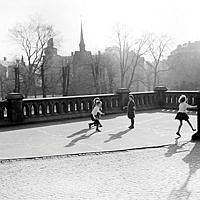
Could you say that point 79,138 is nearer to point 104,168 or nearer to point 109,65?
point 104,168

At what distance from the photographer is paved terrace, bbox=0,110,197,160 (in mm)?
8617

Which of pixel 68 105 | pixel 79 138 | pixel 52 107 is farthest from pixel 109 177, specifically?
pixel 68 105

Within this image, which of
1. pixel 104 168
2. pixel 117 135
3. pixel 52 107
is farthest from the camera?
pixel 52 107

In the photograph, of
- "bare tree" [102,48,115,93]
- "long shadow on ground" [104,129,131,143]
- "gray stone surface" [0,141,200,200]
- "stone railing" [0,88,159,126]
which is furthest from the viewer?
"bare tree" [102,48,115,93]

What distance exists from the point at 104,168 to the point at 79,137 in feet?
12.8

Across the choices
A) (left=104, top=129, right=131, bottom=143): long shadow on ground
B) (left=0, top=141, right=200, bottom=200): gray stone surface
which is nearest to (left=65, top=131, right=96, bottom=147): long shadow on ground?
(left=104, top=129, right=131, bottom=143): long shadow on ground

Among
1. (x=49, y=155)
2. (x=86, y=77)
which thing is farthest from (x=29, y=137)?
(x=86, y=77)

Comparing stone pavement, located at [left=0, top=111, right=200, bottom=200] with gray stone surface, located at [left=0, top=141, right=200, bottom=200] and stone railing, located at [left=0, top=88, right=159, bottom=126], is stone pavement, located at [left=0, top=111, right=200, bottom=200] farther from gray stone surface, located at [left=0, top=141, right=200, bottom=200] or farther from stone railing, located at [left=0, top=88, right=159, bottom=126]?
stone railing, located at [left=0, top=88, right=159, bottom=126]

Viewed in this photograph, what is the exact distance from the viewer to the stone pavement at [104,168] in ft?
16.4

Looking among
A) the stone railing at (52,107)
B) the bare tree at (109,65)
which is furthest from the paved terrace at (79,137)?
the bare tree at (109,65)

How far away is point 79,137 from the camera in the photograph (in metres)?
10.4

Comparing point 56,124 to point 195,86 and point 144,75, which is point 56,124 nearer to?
point 195,86

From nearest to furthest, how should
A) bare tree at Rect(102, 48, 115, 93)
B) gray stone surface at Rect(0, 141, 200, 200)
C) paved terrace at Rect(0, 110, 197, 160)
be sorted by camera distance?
gray stone surface at Rect(0, 141, 200, 200)
paved terrace at Rect(0, 110, 197, 160)
bare tree at Rect(102, 48, 115, 93)

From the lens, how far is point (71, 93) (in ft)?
164
